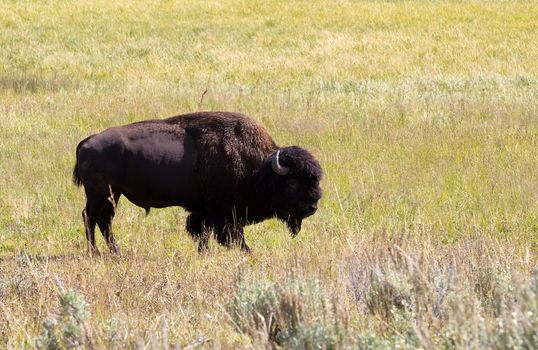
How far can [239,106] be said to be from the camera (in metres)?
14.5

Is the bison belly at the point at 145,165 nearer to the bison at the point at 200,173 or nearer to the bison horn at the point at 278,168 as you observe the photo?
the bison at the point at 200,173

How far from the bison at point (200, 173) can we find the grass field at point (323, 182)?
304mm

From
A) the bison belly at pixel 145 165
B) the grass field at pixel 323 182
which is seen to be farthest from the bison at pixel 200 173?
the grass field at pixel 323 182

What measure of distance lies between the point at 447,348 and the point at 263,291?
1.10 m

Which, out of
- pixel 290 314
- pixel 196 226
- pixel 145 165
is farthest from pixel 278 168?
pixel 290 314

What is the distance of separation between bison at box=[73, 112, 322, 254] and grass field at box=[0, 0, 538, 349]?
304mm

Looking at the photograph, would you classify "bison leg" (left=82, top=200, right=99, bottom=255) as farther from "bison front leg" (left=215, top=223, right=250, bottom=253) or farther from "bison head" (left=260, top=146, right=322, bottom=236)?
"bison head" (left=260, top=146, right=322, bottom=236)

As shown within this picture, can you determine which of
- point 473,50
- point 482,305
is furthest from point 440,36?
point 482,305

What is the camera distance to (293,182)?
796 cm

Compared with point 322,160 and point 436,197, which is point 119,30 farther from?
point 436,197

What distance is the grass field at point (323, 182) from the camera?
4.02m

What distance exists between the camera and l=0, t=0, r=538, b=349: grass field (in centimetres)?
402

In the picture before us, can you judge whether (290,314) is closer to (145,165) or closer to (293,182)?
(293,182)

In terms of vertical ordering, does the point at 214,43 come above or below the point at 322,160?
below
